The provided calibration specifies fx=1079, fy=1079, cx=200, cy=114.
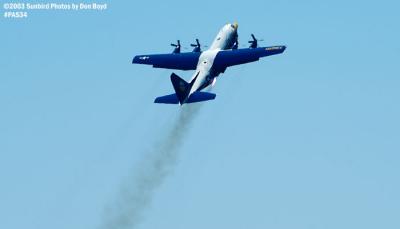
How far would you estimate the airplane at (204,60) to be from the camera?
15062 cm

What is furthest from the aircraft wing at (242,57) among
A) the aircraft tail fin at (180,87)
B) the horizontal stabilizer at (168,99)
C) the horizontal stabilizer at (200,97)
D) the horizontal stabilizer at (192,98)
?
the horizontal stabilizer at (168,99)

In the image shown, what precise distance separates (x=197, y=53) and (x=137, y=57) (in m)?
9.87

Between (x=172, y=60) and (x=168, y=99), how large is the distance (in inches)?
667

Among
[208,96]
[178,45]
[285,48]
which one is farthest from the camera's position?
[178,45]

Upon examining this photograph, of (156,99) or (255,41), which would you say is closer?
(156,99)

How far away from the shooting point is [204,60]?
162250 millimetres

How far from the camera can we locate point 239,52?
532 ft

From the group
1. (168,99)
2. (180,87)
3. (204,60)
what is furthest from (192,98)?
(204,60)

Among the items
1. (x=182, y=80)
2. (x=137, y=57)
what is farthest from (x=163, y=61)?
(x=182, y=80)

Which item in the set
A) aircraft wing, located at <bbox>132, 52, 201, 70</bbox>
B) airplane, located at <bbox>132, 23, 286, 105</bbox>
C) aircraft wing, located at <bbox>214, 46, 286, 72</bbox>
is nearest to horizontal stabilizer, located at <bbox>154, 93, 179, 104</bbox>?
airplane, located at <bbox>132, 23, 286, 105</bbox>

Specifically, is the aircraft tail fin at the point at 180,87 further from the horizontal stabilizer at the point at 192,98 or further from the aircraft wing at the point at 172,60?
the aircraft wing at the point at 172,60

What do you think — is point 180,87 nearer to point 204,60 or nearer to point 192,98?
point 192,98

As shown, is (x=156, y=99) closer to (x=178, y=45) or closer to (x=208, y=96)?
(x=208, y=96)

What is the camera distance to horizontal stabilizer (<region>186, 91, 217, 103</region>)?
14841cm
